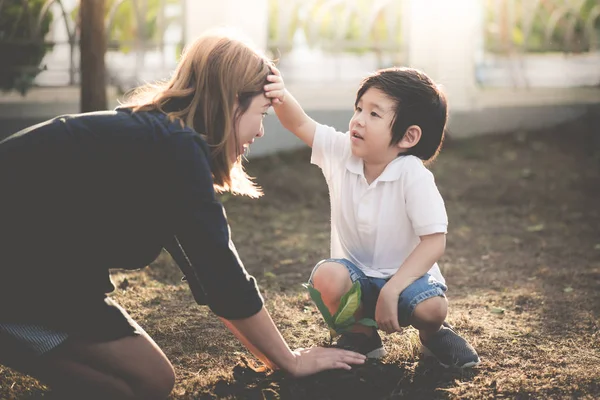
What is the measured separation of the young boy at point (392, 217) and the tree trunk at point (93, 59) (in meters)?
2.54

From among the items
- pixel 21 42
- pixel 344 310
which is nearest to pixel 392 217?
pixel 344 310

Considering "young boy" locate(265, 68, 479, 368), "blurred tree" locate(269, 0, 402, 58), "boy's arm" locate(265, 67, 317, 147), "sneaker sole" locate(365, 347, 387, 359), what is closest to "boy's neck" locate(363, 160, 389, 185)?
"young boy" locate(265, 68, 479, 368)

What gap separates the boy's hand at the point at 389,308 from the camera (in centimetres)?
269

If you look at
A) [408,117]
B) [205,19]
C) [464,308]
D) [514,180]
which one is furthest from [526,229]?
[205,19]

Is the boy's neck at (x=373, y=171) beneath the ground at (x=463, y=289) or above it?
above

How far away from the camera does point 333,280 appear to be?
280 cm

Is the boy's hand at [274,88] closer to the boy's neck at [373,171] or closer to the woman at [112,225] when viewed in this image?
the woman at [112,225]

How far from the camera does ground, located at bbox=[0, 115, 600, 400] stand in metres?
2.70

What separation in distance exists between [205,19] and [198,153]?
5.34m

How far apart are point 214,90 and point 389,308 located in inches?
39.6

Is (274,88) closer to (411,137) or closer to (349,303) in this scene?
(411,137)

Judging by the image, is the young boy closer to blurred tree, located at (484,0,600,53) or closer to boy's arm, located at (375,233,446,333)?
boy's arm, located at (375,233,446,333)

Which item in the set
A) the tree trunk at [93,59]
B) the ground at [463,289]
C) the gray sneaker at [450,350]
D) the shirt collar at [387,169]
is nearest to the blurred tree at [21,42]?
the tree trunk at [93,59]

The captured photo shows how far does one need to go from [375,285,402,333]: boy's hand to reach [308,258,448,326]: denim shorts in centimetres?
5
